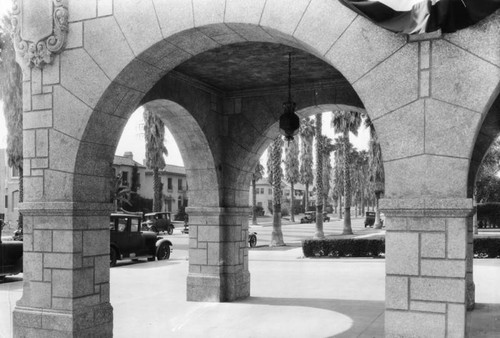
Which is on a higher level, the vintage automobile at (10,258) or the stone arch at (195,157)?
the stone arch at (195,157)

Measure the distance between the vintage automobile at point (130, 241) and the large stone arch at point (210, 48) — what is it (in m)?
11.1

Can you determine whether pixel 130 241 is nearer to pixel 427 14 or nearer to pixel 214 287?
pixel 214 287

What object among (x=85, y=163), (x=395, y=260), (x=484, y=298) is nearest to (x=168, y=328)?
(x=85, y=163)

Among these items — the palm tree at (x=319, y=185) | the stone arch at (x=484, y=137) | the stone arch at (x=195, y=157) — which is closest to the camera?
the stone arch at (x=484, y=137)

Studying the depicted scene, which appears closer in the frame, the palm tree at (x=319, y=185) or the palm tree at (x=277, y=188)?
the palm tree at (x=277, y=188)

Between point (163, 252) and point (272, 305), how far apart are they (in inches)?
420

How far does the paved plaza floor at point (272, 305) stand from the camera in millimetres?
8234

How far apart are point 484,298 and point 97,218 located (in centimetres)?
815

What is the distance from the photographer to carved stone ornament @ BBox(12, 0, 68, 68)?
22.2 ft

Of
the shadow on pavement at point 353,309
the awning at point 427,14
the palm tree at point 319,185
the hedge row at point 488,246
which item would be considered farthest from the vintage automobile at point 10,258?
the palm tree at point 319,185

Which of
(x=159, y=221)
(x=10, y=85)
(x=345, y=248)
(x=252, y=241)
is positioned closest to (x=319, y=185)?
(x=252, y=241)

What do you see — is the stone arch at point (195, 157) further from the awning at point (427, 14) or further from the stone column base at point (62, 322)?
the awning at point (427, 14)

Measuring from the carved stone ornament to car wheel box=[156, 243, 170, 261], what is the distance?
44.8 ft

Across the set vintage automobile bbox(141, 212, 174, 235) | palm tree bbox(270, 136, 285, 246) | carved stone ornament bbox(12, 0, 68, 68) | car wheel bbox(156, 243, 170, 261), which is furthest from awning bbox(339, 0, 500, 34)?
vintage automobile bbox(141, 212, 174, 235)
